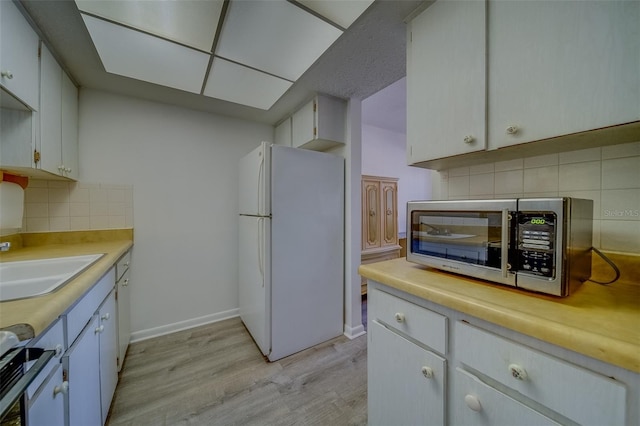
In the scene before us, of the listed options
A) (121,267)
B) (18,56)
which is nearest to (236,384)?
(121,267)

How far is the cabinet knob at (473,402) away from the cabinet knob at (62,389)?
1332mm

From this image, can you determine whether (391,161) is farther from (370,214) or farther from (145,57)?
(145,57)

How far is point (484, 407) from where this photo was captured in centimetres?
71

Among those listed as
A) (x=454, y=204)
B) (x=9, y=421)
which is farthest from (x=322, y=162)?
(x=9, y=421)

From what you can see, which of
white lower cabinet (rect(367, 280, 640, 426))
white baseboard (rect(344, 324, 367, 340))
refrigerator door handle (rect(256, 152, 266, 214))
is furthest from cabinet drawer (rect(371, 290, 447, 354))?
white baseboard (rect(344, 324, 367, 340))

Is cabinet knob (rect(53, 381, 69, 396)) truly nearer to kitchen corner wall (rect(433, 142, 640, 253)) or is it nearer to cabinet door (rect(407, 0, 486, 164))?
cabinet door (rect(407, 0, 486, 164))

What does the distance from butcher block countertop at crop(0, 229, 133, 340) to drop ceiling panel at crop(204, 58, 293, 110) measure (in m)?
1.41

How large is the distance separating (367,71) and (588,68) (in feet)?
4.10

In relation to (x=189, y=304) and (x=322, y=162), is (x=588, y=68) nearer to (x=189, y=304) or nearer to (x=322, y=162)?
(x=322, y=162)

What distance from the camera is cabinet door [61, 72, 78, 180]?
1650mm

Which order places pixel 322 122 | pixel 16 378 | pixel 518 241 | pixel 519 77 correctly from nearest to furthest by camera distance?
pixel 16 378
pixel 518 241
pixel 519 77
pixel 322 122

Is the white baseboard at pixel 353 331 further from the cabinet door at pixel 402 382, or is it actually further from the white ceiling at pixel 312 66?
the white ceiling at pixel 312 66

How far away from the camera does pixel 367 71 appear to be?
1724 mm

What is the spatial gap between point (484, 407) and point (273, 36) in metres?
1.91
